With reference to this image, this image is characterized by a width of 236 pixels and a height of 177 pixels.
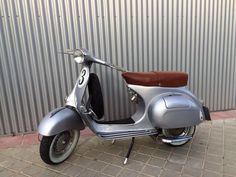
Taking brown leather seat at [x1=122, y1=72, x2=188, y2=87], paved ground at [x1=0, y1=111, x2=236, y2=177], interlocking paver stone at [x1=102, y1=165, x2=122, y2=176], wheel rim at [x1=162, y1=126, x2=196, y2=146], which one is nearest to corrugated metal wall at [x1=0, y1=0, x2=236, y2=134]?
paved ground at [x1=0, y1=111, x2=236, y2=177]

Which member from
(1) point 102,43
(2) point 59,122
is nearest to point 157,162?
(2) point 59,122

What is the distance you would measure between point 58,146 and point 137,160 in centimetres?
93

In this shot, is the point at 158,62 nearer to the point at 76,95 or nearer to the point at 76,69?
the point at 76,69

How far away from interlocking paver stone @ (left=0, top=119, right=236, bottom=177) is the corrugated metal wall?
2.28ft

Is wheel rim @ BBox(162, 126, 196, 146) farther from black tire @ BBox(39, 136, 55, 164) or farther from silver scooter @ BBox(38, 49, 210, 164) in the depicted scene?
black tire @ BBox(39, 136, 55, 164)

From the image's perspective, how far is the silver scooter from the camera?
2.57 m

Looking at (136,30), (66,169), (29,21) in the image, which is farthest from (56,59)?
(66,169)

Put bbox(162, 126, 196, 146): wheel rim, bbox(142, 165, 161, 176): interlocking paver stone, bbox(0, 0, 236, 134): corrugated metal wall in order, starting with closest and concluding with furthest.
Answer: bbox(142, 165, 161, 176): interlocking paver stone < bbox(162, 126, 196, 146): wheel rim < bbox(0, 0, 236, 134): corrugated metal wall

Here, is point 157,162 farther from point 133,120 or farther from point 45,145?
point 45,145

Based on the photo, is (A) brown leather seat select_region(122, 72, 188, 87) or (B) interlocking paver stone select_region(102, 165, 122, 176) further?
(A) brown leather seat select_region(122, 72, 188, 87)

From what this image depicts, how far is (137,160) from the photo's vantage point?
280cm

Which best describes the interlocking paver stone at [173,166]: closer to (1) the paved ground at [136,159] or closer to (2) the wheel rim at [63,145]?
(1) the paved ground at [136,159]

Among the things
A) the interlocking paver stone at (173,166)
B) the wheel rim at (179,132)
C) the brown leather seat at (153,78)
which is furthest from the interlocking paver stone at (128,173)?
the brown leather seat at (153,78)

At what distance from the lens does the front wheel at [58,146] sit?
2.51 m
